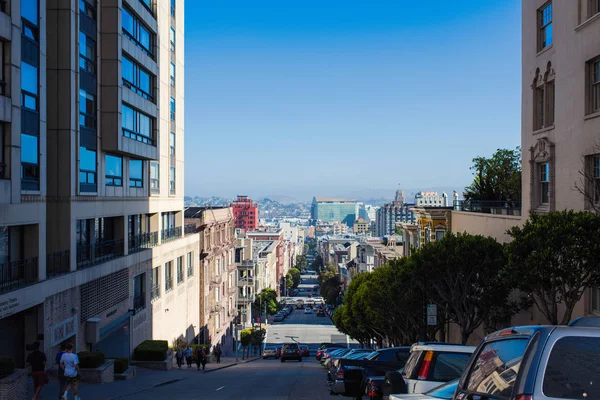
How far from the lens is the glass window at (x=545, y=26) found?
2609 centimetres

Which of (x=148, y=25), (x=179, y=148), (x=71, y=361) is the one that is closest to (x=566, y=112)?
(x=71, y=361)

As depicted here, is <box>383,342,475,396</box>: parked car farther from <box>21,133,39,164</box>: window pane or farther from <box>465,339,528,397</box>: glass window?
<box>21,133,39,164</box>: window pane

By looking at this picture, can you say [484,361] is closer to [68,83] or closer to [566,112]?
[566,112]

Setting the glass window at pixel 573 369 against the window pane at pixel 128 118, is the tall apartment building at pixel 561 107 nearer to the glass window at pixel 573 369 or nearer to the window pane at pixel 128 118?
the glass window at pixel 573 369

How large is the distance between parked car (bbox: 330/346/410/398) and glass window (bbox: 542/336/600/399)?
409 inches

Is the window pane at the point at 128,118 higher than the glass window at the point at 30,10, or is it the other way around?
the glass window at the point at 30,10

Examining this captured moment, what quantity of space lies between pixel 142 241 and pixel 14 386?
75.9 ft

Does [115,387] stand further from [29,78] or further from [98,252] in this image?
[29,78]

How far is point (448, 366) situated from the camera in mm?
11125

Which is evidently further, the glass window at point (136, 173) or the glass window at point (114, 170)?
the glass window at point (136, 173)

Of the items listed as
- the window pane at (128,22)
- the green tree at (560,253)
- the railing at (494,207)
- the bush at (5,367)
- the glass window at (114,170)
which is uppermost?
the window pane at (128,22)

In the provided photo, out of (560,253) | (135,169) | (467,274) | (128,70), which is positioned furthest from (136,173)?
(560,253)

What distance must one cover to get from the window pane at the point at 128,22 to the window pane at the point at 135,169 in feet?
23.4

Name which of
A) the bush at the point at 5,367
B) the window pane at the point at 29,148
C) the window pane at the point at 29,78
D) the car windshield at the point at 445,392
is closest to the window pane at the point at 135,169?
the window pane at the point at 29,148
